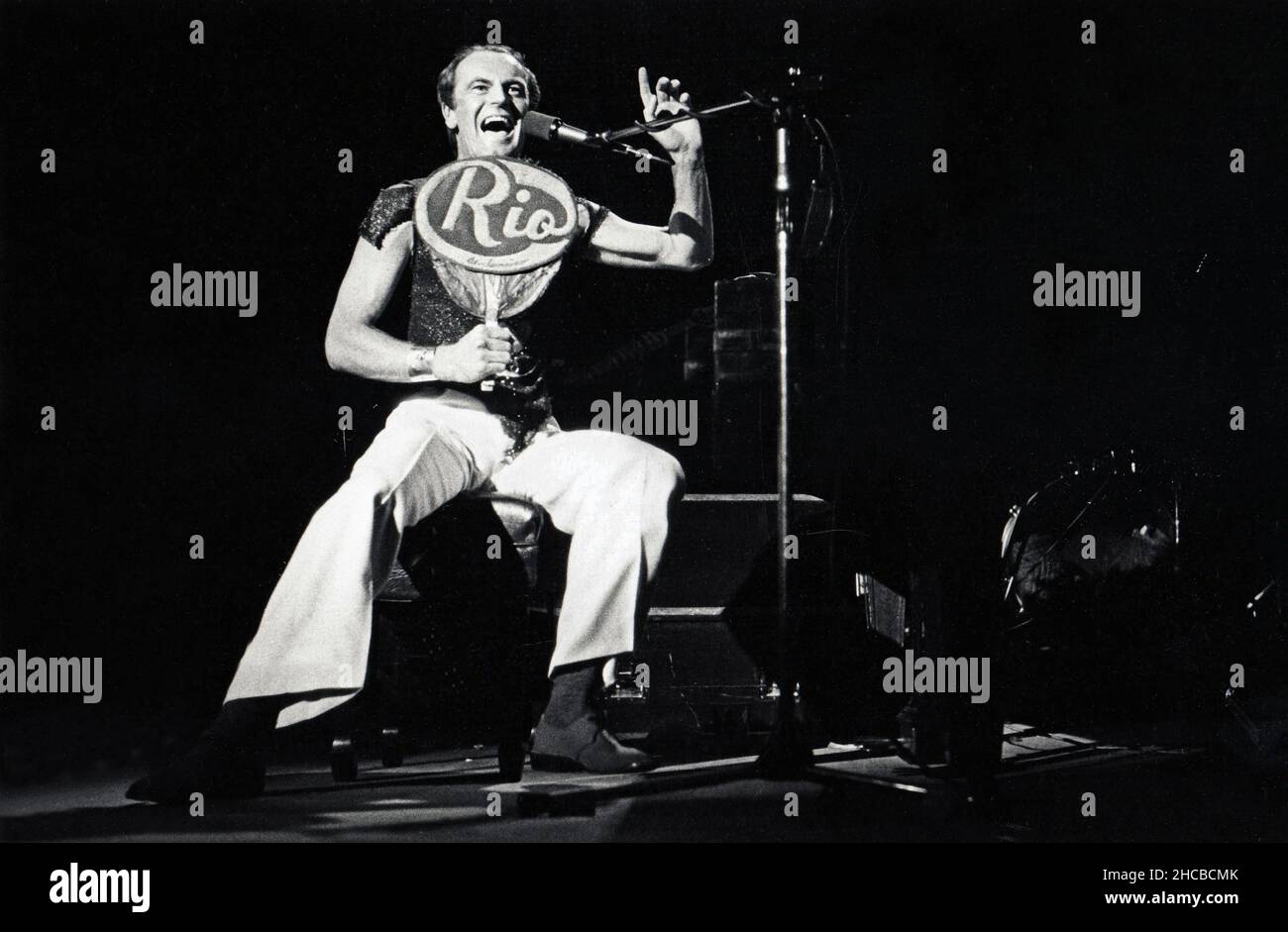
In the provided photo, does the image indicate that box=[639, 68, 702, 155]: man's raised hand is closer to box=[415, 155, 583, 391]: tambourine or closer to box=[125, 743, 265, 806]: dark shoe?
box=[415, 155, 583, 391]: tambourine

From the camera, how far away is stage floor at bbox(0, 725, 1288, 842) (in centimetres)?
227

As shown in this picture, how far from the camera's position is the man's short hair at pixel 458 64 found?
311cm

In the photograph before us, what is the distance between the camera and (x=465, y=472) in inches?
113

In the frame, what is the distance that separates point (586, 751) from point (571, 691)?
0.13 m

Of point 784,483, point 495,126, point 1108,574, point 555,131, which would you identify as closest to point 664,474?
point 784,483

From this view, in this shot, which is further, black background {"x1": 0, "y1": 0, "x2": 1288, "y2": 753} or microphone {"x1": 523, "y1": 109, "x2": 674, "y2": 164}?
black background {"x1": 0, "y1": 0, "x2": 1288, "y2": 753}

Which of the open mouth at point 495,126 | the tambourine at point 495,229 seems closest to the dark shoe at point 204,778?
the tambourine at point 495,229

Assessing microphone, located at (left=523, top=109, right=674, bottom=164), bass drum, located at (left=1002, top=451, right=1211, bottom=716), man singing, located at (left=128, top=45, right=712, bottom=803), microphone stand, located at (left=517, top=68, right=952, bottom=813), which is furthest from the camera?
bass drum, located at (left=1002, top=451, right=1211, bottom=716)

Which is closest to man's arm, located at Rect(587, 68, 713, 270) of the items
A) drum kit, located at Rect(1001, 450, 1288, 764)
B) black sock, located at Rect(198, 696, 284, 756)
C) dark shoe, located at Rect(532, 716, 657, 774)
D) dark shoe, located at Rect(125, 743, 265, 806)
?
drum kit, located at Rect(1001, 450, 1288, 764)

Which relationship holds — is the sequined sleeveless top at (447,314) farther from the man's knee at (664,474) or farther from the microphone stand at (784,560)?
the microphone stand at (784,560)

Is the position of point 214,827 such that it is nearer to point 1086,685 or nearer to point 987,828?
point 987,828

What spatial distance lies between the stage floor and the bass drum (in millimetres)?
329

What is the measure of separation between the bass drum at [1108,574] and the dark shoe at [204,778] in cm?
168

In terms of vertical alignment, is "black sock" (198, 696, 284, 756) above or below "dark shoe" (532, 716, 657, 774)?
above
